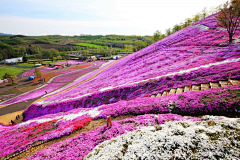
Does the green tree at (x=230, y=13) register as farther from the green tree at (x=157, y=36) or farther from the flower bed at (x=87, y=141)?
the green tree at (x=157, y=36)

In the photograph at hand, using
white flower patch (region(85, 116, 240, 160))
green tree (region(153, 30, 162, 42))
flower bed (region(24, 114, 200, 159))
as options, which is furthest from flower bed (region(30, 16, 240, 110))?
green tree (region(153, 30, 162, 42))

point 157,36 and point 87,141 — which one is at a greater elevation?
point 157,36

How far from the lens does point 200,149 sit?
5.61 m

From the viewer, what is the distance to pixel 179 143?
20.2 feet

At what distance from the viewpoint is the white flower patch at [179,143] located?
5375mm

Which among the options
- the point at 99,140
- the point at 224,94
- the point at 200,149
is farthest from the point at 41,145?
the point at 224,94

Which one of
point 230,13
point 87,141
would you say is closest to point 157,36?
point 230,13

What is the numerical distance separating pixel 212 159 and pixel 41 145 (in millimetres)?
13791

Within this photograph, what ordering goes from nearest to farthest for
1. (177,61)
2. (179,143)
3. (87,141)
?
(179,143), (87,141), (177,61)

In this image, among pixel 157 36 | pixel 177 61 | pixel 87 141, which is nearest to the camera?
pixel 87 141

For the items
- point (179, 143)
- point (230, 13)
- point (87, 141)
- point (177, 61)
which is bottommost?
point (87, 141)

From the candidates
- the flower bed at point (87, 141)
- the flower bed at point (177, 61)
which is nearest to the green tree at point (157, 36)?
the flower bed at point (177, 61)

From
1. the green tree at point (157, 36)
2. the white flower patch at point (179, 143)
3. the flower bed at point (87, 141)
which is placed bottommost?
the flower bed at point (87, 141)

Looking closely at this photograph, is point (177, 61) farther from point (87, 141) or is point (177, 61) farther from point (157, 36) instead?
point (157, 36)
